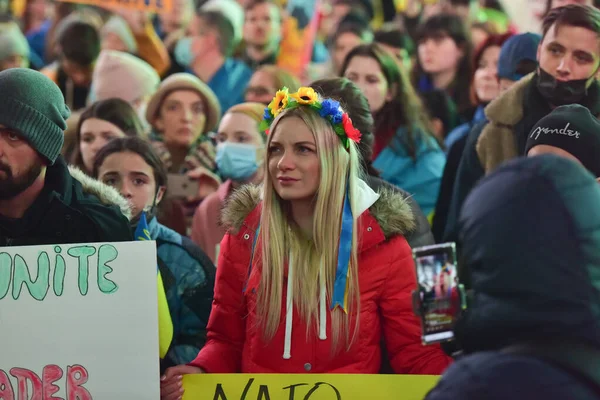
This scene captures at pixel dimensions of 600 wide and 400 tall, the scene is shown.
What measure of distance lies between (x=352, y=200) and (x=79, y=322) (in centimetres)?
115

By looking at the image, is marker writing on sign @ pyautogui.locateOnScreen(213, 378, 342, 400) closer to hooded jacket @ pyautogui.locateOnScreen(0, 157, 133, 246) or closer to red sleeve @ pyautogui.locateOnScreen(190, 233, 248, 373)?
red sleeve @ pyautogui.locateOnScreen(190, 233, 248, 373)

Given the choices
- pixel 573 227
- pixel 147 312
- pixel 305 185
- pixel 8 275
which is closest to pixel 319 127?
pixel 305 185

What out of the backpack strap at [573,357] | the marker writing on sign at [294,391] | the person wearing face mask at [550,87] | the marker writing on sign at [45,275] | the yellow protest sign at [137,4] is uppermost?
the yellow protest sign at [137,4]

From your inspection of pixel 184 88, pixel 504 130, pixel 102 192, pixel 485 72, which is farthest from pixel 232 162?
pixel 102 192

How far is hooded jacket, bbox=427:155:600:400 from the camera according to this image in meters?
2.34

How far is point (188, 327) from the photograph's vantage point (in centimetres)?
497

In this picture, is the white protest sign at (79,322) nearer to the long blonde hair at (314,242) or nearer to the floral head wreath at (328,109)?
the long blonde hair at (314,242)

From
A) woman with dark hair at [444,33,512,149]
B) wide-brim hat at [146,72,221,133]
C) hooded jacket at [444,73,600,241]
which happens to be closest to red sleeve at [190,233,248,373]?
hooded jacket at [444,73,600,241]

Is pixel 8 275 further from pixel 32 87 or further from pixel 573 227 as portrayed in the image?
pixel 573 227

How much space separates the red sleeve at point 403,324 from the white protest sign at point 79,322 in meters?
0.94

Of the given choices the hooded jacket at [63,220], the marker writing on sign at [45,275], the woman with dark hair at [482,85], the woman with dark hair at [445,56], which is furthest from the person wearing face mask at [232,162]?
the woman with dark hair at [445,56]

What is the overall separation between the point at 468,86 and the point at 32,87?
5.90 m

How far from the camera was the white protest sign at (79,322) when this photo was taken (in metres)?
3.74

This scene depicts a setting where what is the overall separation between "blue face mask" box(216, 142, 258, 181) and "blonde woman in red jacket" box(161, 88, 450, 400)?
2.31m
